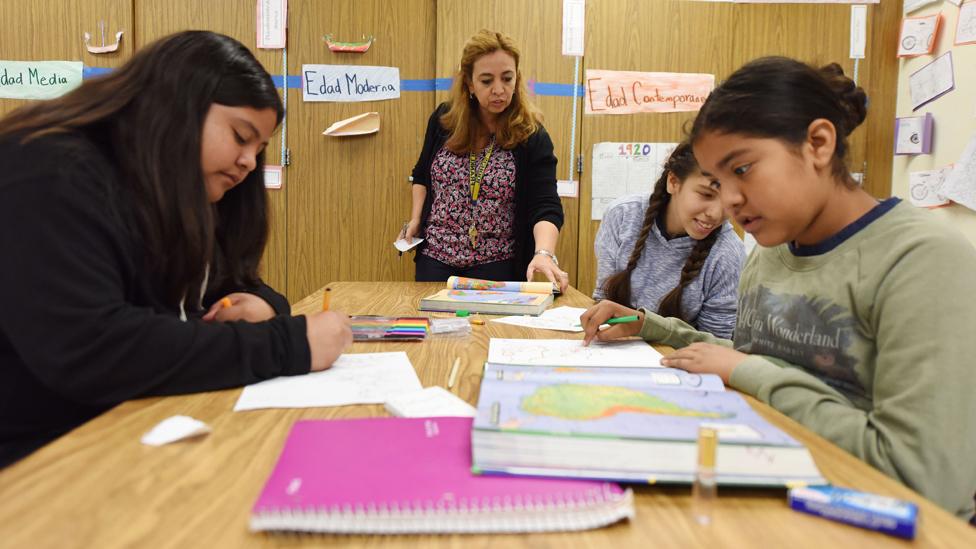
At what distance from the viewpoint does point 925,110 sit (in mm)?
2553

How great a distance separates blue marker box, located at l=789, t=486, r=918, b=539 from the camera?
1.60ft

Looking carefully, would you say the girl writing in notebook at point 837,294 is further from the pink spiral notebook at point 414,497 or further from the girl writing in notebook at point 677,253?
the girl writing in notebook at point 677,253

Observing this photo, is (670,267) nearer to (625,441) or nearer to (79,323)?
(625,441)

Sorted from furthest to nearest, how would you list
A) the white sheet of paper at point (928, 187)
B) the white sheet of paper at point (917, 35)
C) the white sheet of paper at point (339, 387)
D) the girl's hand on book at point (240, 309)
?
the white sheet of paper at point (917, 35), the white sheet of paper at point (928, 187), the girl's hand on book at point (240, 309), the white sheet of paper at point (339, 387)

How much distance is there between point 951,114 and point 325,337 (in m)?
2.43

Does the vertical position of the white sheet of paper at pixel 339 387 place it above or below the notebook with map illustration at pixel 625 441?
below

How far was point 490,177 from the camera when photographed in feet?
6.89

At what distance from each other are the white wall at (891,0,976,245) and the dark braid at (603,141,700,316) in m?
1.14

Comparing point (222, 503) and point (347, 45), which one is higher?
point (347, 45)

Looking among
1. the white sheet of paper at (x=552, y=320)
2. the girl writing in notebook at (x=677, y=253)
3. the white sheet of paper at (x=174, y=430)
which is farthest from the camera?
the girl writing in notebook at (x=677, y=253)

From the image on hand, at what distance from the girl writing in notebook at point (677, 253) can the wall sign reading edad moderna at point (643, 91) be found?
43.8 inches

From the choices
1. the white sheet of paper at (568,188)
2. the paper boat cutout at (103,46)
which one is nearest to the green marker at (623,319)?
the white sheet of paper at (568,188)

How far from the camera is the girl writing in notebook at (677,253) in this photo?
1.64m

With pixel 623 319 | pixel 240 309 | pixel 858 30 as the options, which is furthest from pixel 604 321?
pixel 858 30
